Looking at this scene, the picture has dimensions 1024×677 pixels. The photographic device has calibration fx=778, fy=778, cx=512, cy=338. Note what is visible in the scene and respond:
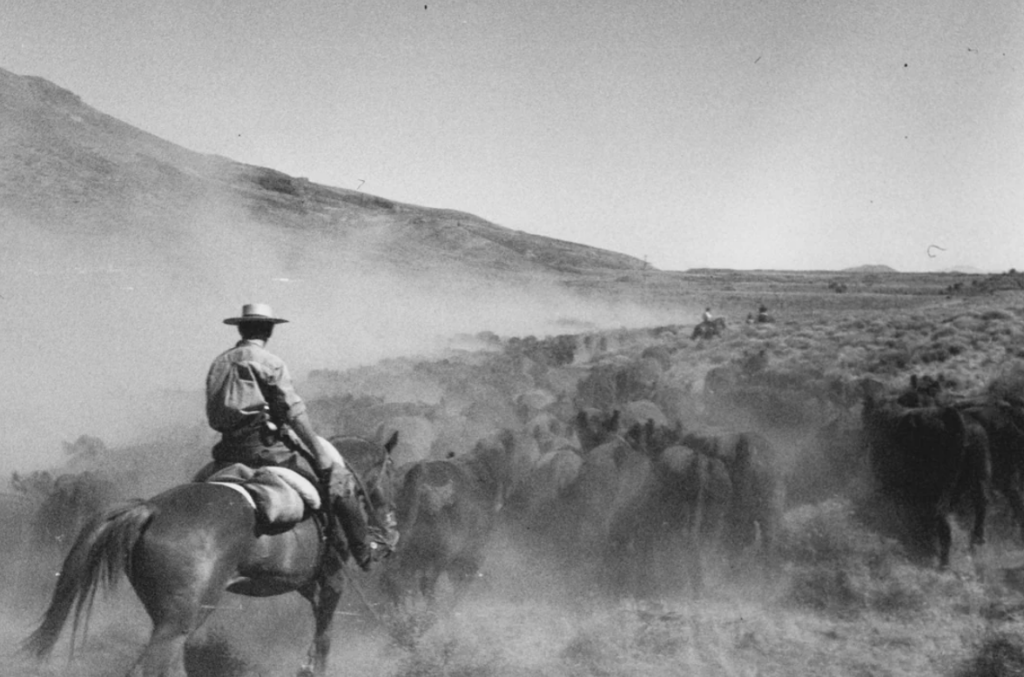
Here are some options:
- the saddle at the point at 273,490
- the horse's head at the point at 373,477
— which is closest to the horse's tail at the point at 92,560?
the saddle at the point at 273,490

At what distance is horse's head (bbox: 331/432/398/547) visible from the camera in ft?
22.7

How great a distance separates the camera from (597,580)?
Result: 33.8 ft

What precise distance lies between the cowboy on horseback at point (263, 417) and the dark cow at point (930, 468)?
7.99m

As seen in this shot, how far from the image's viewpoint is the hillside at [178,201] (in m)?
54.2

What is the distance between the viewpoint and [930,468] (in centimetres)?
1087

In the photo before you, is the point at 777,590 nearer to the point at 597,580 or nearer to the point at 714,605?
the point at 714,605

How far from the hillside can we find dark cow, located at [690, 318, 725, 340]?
41707mm

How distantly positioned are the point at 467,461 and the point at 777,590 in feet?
14.4

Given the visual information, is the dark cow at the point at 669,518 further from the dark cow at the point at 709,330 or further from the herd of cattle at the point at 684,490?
the dark cow at the point at 709,330

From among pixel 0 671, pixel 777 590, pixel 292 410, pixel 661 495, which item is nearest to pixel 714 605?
pixel 777 590

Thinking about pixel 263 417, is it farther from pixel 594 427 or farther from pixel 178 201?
pixel 178 201

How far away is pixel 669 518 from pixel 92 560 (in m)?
6.99

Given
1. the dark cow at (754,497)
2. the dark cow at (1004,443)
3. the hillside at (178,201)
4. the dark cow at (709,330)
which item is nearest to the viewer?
the dark cow at (754,497)

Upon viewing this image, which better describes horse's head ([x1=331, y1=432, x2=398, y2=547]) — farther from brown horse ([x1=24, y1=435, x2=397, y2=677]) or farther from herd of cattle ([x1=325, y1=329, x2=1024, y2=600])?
herd of cattle ([x1=325, y1=329, x2=1024, y2=600])
